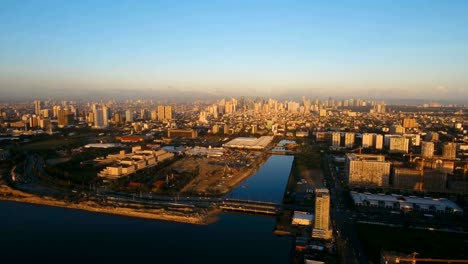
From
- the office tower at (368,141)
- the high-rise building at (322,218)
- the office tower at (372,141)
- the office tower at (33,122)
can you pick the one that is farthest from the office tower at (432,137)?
the office tower at (33,122)

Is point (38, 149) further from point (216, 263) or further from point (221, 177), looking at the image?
point (216, 263)

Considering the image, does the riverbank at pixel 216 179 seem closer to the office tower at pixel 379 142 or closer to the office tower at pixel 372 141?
the office tower at pixel 372 141

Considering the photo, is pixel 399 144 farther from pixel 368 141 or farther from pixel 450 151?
pixel 450 151

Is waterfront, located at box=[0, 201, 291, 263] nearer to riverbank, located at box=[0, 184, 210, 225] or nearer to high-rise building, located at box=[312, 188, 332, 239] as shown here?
riverbank, located at box=[0, 184, 210, 225]

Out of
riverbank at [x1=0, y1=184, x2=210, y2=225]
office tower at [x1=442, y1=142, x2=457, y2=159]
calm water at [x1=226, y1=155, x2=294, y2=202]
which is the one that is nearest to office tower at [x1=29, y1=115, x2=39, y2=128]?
riverbank at [x1=0, y1=184, x2=210, y2=225]

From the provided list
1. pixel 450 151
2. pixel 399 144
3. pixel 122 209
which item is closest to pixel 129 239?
pixel 122 209

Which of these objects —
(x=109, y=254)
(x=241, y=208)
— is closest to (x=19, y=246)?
(x=109, y=254)

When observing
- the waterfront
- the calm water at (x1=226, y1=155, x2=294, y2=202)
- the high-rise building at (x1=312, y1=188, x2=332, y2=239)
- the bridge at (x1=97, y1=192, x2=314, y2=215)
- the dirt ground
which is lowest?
the waterfront
